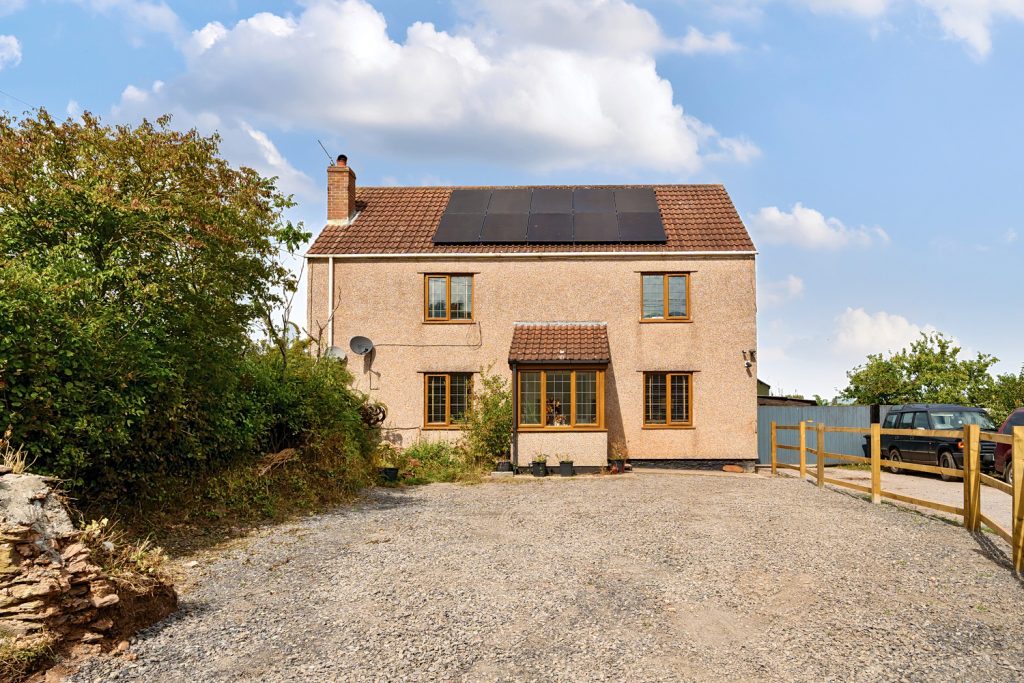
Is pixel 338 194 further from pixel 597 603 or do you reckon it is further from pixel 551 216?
pixel 597 603

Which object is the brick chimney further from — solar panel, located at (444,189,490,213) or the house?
solar panel, located at (444,189,490,213)

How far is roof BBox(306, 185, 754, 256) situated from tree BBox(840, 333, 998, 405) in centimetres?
1388

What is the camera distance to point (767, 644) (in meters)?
5.79

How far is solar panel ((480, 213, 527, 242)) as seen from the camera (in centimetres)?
2008

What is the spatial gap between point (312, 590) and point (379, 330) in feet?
40.9

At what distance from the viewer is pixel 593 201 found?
22.2m

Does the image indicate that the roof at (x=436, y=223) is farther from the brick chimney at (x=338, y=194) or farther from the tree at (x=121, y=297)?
the tree at (x=121, y=297)

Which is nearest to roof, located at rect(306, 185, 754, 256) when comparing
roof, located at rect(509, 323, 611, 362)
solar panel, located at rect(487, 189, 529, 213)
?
solar panel, located at rect(487, 189, 529, 213)

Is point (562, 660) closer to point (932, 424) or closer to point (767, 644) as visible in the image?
point (767, 644)

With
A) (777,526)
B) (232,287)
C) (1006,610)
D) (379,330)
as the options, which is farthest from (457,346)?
(1006,610)

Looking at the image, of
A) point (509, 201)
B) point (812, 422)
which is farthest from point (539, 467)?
point (812, 422)

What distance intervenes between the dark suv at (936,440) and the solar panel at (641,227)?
25.7ft

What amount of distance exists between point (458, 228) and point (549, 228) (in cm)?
247

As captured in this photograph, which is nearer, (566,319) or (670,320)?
(670,320)
